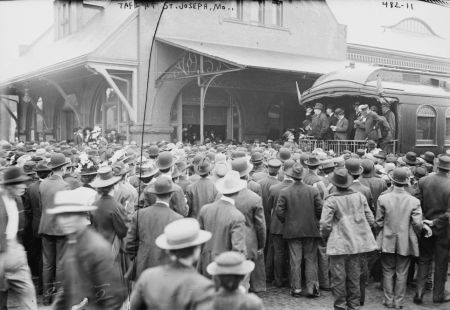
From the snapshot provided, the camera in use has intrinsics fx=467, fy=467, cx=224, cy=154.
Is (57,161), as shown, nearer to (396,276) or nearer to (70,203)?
(70,203)

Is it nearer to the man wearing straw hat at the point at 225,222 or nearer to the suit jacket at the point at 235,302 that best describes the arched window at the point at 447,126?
the man wearing straw hat at the point at 225,222

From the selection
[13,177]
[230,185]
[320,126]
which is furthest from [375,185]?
[320,126]

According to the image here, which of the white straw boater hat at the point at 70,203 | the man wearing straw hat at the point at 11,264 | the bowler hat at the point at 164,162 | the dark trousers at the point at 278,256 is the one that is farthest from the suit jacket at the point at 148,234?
the dark trousers at the point at 278,256

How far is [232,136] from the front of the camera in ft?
62.8

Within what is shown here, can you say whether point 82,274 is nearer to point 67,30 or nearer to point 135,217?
point 135,217

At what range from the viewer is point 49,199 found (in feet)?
20.8

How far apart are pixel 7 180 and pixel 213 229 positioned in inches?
90.1

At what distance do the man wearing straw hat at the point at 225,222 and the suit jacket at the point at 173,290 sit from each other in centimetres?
194

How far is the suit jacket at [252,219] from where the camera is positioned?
5.76 metres

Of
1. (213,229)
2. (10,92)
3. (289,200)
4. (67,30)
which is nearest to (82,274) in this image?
(213,229)

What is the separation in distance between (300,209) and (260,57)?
1076 cm

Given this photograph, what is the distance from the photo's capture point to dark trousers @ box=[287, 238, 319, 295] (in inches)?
263

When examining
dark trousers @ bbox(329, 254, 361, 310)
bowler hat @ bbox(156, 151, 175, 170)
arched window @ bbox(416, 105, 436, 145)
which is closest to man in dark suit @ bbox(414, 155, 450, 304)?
dark trousers @ bbox(329, 254, 361, 310)

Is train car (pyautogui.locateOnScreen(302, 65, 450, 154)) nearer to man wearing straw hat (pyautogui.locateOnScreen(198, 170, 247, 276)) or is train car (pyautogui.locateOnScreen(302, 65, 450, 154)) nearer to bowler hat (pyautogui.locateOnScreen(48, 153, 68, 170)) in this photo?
man wearing straw hat (pyautogui.locateOnScreen(198, 170, 247, 276))
